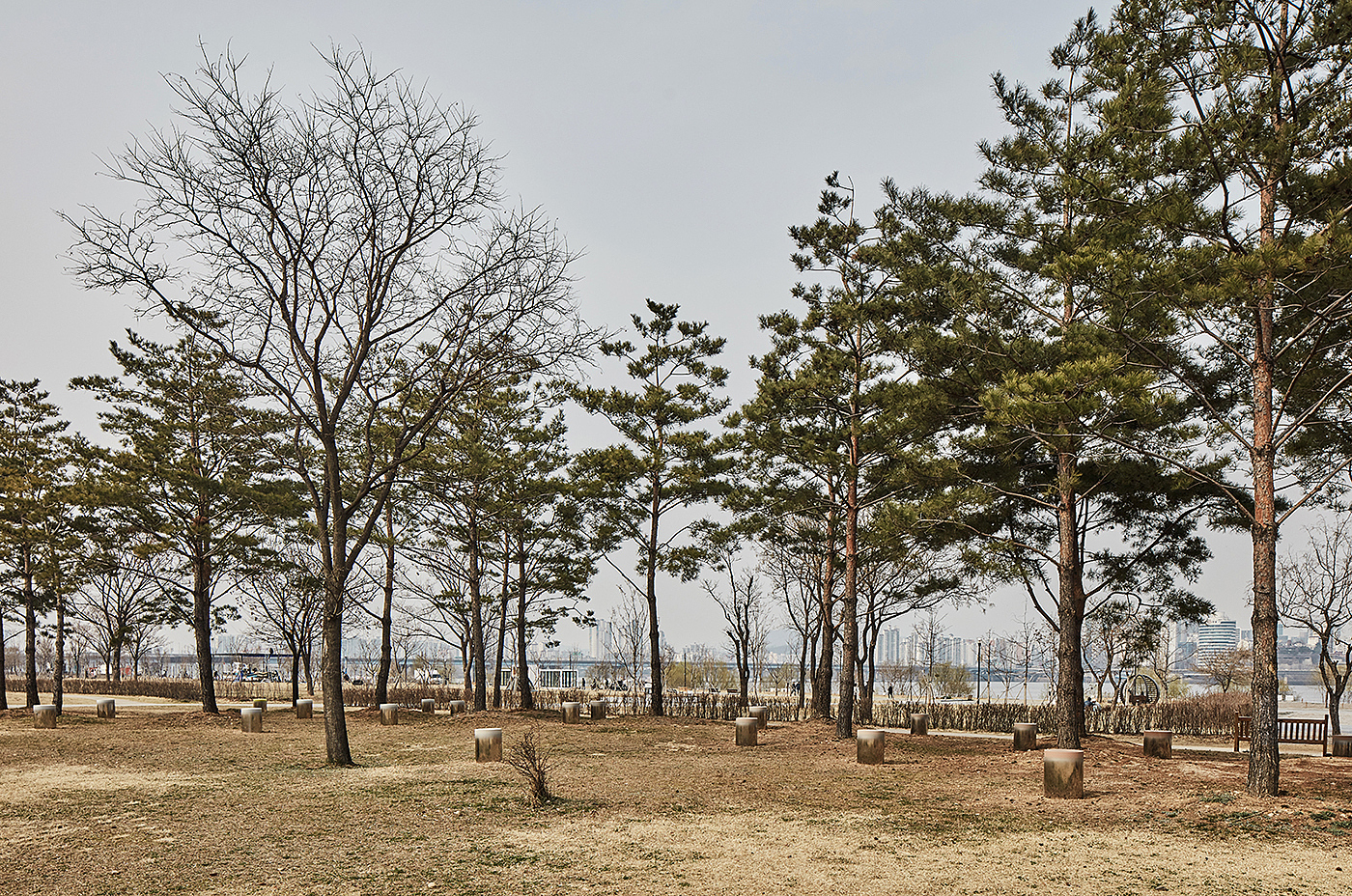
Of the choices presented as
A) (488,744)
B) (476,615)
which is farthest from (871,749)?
(476,615)

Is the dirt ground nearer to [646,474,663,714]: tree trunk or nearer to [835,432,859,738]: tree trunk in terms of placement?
[835,432,859,738]: tree trunk

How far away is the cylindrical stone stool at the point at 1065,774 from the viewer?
10.6 m

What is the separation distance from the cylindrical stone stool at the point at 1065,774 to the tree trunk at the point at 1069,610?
4.86m

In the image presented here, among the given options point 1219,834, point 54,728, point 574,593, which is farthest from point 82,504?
point 1219,834

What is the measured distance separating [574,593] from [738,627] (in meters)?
8.46

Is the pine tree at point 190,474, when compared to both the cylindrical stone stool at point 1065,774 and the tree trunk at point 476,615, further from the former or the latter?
the cylindrical stone stool at point 1065,774

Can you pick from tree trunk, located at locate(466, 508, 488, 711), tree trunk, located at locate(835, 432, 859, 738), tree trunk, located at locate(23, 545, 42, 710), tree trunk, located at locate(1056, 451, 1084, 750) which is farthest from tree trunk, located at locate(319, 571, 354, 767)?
tree trunk, located at locate(23, 545, 42, 710)

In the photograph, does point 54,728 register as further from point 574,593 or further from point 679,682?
point 679,682

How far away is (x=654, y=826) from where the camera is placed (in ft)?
28.9

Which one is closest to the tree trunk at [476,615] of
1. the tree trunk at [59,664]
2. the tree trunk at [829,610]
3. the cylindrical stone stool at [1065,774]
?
the tree trunk at [829,610]

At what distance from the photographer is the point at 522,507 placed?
2522cm

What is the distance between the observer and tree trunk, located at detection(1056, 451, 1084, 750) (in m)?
15.4

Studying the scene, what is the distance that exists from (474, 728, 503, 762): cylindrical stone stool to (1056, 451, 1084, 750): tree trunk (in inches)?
363

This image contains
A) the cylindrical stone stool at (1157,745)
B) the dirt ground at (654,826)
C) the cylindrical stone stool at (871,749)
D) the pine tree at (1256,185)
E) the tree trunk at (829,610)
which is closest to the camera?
the dirt ground at (654,826)
